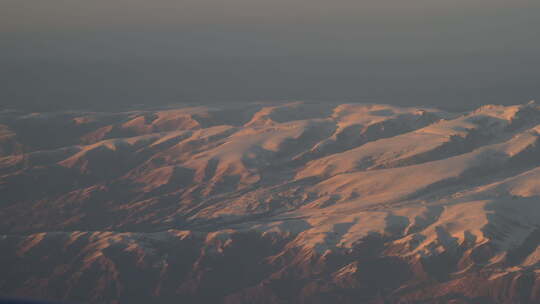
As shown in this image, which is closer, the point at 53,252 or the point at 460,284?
the point at 460,284

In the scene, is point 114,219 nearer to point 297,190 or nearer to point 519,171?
point 297,190

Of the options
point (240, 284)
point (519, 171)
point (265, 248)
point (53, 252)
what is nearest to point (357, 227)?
point (265, 248)

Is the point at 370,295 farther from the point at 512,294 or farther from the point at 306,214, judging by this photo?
the point at 306,214

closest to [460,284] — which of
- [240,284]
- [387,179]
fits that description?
[240,284]

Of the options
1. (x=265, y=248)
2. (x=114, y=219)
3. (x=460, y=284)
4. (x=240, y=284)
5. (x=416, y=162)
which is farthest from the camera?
(x=416, y=162)

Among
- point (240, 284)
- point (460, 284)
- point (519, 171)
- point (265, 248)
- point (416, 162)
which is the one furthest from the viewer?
point (416, 162)

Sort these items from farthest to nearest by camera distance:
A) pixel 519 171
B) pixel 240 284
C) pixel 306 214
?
1. pixel 519 171
2. pixel 306 214
3. pixel 240 284

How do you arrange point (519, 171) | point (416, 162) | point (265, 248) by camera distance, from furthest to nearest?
point (416, 162), point (519, 171), point (265, 248)

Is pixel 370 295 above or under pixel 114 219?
above

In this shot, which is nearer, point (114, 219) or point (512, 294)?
point (512, 294)
